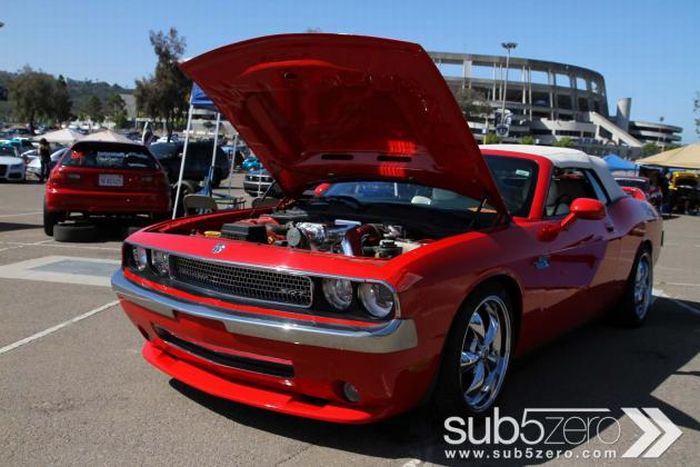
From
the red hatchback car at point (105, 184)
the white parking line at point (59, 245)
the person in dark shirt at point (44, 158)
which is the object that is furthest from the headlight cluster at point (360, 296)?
the person in dark shirt at point (44, 158)

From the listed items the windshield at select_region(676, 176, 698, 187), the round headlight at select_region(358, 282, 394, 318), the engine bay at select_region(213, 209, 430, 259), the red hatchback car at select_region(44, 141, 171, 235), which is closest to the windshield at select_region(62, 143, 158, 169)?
the red hatchback car at select_region(44, 141, 171, 235)

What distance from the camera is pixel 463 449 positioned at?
3236 mm

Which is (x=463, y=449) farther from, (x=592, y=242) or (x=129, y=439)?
(x=592, y=242)

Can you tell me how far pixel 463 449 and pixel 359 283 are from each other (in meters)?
0.99

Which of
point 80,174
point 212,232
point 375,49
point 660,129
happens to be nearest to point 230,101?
point 212,232

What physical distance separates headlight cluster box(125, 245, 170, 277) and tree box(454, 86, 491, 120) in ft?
251

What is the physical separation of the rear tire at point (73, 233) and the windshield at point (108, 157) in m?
0.89

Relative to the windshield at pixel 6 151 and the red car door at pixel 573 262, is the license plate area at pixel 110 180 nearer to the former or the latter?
the red car door at pixel 573 262

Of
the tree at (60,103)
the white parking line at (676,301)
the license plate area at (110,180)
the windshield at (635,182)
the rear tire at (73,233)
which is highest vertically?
the tree at (60,103)

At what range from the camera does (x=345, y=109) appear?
3.99 meters

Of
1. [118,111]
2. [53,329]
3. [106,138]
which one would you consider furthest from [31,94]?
[53,329]

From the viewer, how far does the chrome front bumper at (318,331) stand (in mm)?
2854

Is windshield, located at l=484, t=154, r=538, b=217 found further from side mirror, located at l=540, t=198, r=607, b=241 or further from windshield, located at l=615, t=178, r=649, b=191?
windshield, located at l=615, t=178, r=649, b=191

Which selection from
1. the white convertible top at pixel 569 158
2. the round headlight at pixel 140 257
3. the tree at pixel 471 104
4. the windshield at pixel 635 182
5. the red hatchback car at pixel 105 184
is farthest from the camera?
the tree at pixel 471 104
